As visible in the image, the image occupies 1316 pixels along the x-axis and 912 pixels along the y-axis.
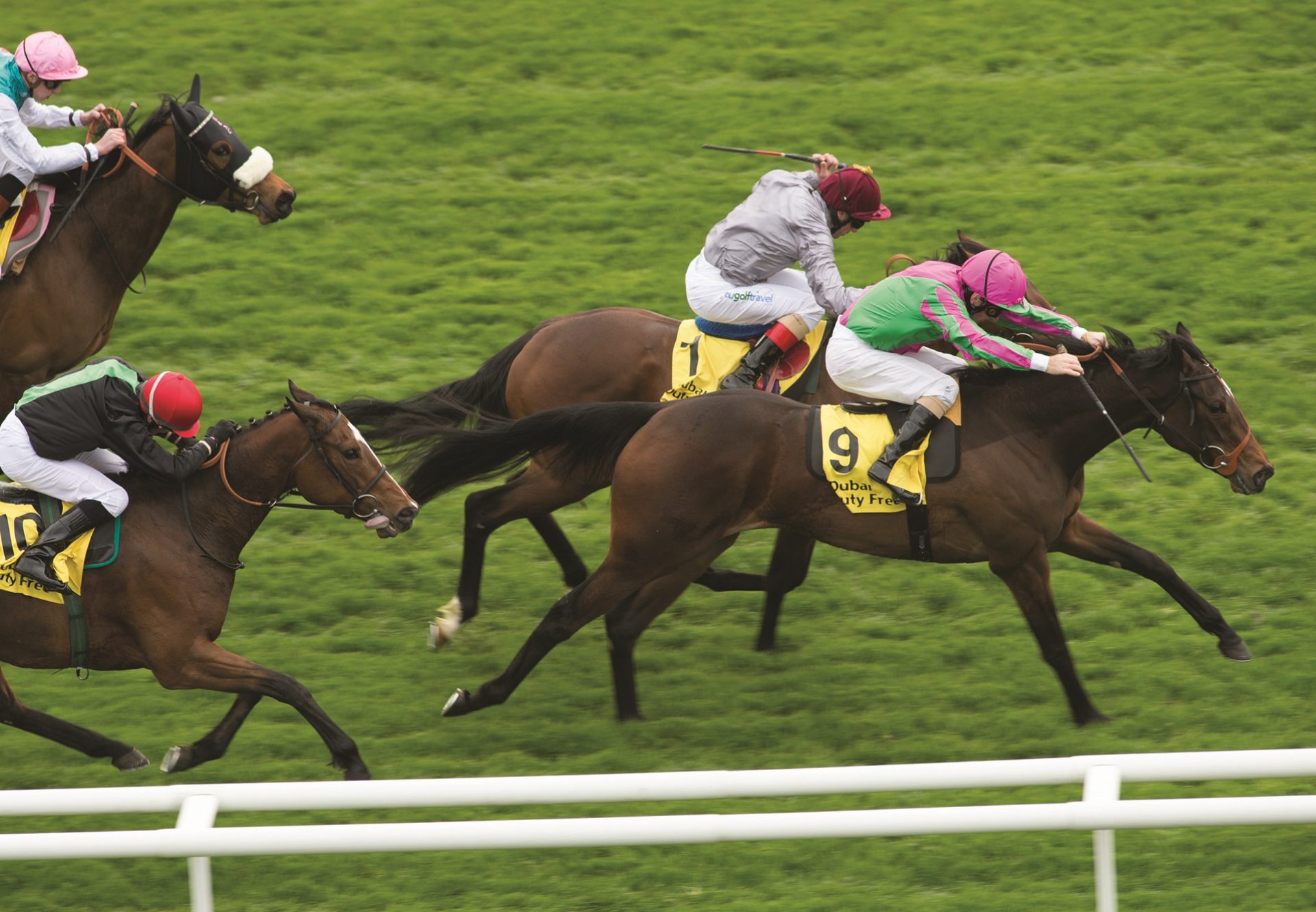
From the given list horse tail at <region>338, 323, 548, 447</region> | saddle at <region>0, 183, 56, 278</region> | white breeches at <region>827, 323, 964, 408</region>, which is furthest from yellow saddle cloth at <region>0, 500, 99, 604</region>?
white breeches at <region>827, 323, 964, 408</region>

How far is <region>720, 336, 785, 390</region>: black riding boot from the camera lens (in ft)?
23.3

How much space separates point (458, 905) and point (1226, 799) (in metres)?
2.62

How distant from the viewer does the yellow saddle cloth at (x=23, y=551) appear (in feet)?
18.7

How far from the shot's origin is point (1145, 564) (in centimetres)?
689

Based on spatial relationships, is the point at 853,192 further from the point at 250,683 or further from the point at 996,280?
the point at 250,683

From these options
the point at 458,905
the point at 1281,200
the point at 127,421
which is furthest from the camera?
the point at 1281,200

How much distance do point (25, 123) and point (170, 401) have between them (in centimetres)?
246

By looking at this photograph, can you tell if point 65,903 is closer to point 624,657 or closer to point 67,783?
point 67,783

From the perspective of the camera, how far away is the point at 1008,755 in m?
6.18

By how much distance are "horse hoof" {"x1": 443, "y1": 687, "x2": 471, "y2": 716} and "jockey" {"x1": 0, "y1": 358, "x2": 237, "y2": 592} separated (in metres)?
1.44

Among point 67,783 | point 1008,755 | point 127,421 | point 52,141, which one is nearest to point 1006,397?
point 1008,755

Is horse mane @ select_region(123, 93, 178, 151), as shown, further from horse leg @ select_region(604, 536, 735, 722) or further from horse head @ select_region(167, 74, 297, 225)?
horse leg @ select_region(604, 536, 735, 722)

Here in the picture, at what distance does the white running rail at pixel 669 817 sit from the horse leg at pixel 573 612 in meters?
2.57

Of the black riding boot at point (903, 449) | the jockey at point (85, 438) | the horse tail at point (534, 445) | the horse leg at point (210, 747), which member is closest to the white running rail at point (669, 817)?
the jockey at point (85, 438)
